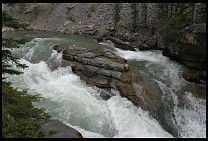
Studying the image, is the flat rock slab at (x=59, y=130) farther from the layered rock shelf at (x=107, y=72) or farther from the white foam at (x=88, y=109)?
the layered rock shelf at (x=107, y=72)

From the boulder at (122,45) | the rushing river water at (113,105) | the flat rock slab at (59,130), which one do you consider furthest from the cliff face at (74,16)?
the flat rock slab at (59,130)

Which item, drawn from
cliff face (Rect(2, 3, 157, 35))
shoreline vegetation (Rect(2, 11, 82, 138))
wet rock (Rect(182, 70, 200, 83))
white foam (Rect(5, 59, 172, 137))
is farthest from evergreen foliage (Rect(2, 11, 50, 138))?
cliff face (Rect(2, 3, 157, 35))

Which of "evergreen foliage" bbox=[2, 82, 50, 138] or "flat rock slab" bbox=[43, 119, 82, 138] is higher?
"evergreen foliage" bbox=[2, 82, 50, 138]

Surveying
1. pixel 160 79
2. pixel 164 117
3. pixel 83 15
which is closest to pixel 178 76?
pixel 160 79

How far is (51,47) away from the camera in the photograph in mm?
29906

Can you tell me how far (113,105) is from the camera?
60.8 ft

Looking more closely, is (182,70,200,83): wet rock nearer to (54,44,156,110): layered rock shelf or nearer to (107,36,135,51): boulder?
(54,44,156,110): layered rock shelf

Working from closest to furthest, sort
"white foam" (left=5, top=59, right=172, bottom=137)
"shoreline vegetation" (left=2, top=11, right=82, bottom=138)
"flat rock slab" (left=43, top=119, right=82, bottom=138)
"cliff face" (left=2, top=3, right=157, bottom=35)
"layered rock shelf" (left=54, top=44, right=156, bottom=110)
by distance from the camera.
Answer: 1. "shoreline vegetation" (left=2, top=11, right=82, bottom=138)
2. "flat rock slab" (left=43, top=119, right=82, bottom=138)
3. "white foam" (left=5, top=59, right=172, bottom=137)
4. "layered rock shelf" (left=54, top=44, right=156, bottom=110)
5. "cliff face" (left=2, top=3, right=157, bottom=35)

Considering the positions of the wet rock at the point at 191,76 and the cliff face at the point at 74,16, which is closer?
the wet rock at the point at 191,76

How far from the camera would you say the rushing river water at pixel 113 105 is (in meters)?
16.3

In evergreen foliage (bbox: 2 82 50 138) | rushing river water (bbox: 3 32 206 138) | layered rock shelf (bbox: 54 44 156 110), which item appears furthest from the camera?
layered rock shelf (bbox: 54 44 156 110)

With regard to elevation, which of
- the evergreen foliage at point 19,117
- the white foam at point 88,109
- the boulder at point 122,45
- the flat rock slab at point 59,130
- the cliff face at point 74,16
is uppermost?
the cliff face at point 74,16

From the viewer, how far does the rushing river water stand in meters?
16.3

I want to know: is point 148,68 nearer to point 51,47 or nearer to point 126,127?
point 126,127
